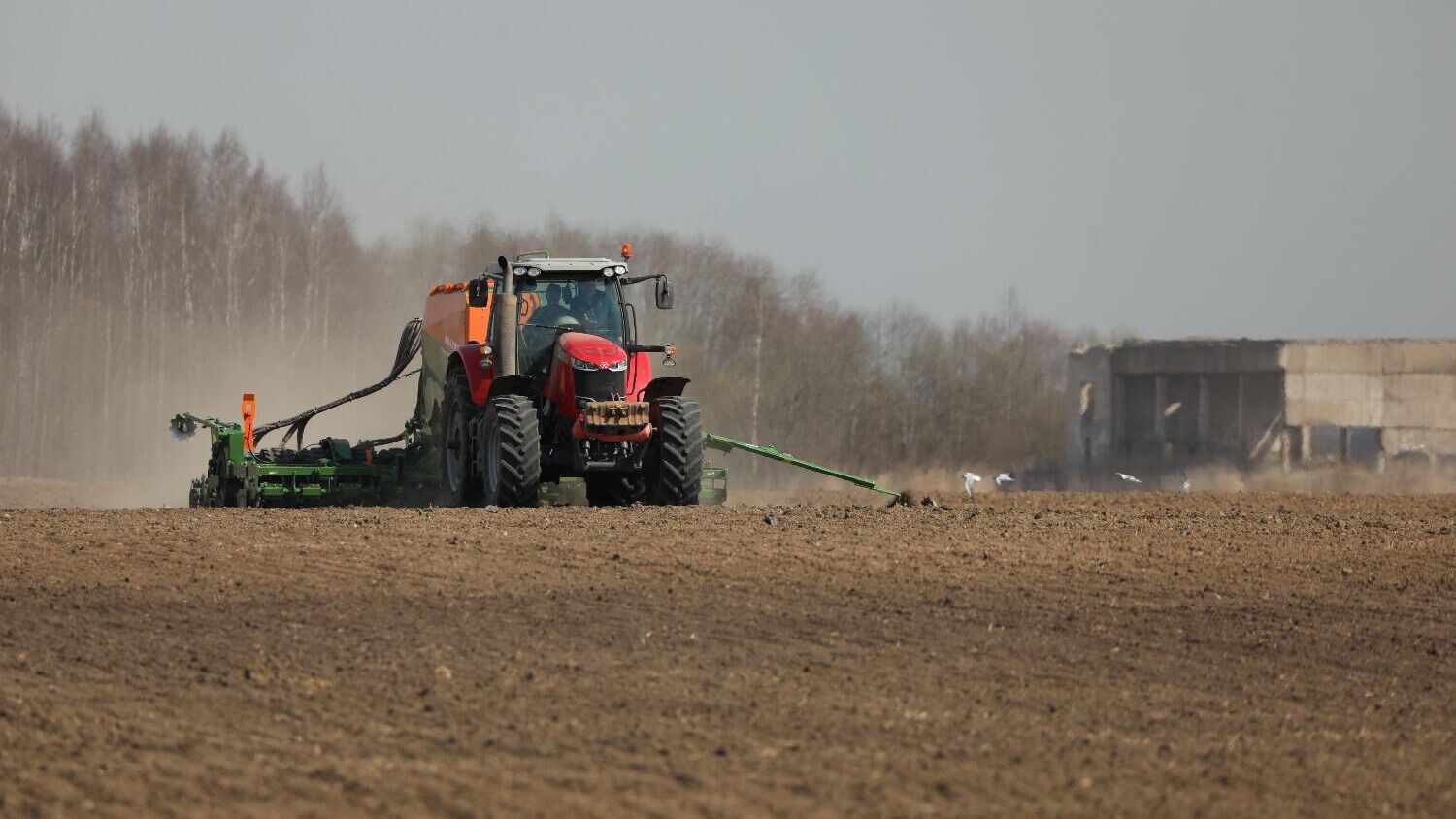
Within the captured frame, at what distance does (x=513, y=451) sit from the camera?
17859 millimetres

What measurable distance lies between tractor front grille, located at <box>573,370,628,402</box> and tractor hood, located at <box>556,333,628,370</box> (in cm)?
9

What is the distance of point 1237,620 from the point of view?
1247 cm

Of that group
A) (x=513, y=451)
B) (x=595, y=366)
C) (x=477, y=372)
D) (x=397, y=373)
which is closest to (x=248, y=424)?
(x=397, y=373)

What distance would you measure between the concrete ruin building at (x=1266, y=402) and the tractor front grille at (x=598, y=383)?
30818mm

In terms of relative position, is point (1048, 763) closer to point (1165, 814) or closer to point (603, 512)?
point (1165, 814)

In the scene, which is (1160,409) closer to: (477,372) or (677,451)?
(677,451)

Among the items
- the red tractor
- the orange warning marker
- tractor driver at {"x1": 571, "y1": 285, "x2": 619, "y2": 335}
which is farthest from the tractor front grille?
the orange warning marker

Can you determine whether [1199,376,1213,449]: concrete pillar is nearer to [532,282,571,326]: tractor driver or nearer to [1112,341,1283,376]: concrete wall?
[1112,341,1283,376]: concrete wall

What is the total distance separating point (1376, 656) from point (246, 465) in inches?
512

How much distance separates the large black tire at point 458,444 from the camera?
63.1ft

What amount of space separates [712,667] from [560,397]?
28.7 feet

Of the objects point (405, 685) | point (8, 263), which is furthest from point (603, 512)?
point (8, 263)

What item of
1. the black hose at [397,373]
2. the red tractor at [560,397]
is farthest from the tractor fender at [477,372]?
the black hose at [397,373]

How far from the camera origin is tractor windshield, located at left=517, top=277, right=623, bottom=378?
1906cm
